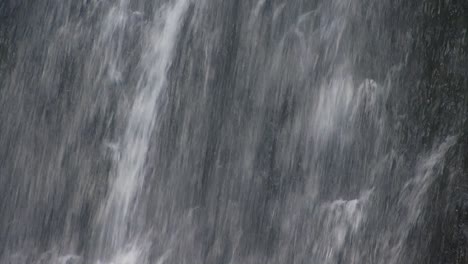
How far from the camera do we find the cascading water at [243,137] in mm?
11898

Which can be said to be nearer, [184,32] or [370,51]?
[370,51]

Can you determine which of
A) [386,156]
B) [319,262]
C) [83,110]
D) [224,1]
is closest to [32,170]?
[83,110]

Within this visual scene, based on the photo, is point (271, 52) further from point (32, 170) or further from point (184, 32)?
point (32, 170)

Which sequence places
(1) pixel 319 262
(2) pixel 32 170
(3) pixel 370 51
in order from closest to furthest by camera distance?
(1) pixel 319 262, (3) pixel 370 51, (2) pixel 32 170

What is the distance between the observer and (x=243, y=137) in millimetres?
12867

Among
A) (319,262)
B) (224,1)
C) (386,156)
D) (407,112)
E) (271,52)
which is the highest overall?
(224,1)

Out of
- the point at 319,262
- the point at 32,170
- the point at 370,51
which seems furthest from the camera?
the point at 32,170

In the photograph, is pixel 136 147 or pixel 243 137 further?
pixel 136 147

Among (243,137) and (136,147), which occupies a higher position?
(243,137)

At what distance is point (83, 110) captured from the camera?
547 inches

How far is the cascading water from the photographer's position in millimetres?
11898

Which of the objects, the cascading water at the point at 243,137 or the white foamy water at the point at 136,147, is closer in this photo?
the cascading water at the point at 243,137

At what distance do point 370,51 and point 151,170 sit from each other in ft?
14.9

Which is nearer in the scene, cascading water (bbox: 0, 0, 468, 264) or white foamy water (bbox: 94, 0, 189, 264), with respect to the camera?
cascading water (bbox: 0, 0, 468, 264)
